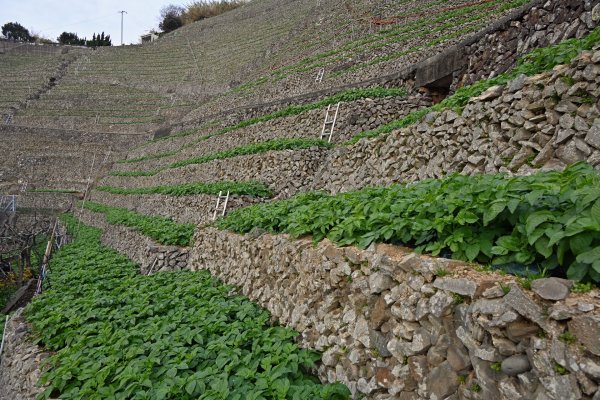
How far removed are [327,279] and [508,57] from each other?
22.2ft

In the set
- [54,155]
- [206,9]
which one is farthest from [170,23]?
[54,155]

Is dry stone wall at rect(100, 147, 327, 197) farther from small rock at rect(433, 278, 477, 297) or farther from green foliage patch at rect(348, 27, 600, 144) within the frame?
small rock at rect(433, 278, 477, 297)

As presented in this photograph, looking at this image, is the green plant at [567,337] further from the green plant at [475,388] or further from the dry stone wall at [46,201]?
the dry stone wall at [46,201]

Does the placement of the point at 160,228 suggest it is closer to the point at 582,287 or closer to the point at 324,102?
the point at 324,102

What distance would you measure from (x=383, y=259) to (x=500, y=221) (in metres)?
1.03

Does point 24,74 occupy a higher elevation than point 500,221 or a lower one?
higher

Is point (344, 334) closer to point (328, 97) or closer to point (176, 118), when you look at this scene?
point (328, 97)

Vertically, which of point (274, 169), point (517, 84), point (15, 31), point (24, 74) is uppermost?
point (15, 31)

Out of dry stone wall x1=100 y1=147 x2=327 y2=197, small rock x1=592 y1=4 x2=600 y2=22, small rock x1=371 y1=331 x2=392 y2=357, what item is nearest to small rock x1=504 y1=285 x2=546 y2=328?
small rock x1=371 y1=331 x2=392 y2=357

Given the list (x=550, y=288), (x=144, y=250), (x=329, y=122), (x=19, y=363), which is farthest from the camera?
(x=329, y=122)

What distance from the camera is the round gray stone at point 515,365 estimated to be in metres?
2.18

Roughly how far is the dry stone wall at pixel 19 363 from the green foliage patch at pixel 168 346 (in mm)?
199

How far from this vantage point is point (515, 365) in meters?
2.21

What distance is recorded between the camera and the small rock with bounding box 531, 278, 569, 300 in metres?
2.11
